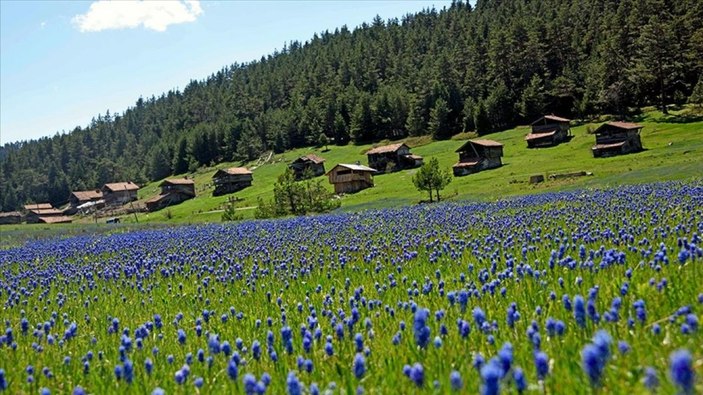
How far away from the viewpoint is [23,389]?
566cm

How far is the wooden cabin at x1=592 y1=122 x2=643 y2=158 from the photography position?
265ft

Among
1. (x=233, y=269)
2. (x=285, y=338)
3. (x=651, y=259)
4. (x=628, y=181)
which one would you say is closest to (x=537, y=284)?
(x=651, y=259)

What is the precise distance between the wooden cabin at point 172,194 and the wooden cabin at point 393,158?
49.0 metres

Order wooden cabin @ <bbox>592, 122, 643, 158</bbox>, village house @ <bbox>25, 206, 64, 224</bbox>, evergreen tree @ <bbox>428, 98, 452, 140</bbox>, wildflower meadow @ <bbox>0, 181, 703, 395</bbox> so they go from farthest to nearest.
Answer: village house @ <bbox>25, 206, 64, 224</bbox>
evergreen tree @ <bbox>428, 98, 452, 140</bbox>
wooden cabin @ <bbox>592, 122, 643, 158</bbox>
wildflower meadow @ <bbox>0, 181, 703, 395</bbox>

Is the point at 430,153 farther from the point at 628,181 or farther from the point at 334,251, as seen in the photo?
the point at 334,251

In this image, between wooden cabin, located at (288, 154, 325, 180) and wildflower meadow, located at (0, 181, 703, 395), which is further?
wooden cabin, located at (288, 154, 325, 180)

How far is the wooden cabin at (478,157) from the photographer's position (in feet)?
308

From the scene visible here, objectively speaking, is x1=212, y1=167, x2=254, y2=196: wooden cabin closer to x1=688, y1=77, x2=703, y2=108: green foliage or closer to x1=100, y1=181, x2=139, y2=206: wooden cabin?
x1=100, y1=181, x2=139, y2=206: wooden cabin

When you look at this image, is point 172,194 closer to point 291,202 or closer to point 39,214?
point 39,214

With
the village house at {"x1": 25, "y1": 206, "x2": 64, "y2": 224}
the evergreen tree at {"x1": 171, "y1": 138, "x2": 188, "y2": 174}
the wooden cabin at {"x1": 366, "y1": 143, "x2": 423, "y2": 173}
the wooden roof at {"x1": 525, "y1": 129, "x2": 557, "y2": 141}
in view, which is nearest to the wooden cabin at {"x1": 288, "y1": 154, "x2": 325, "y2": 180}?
the wooden cabin at {"x1": 366, "y1": 143, "x2": 423, "y2": 173}

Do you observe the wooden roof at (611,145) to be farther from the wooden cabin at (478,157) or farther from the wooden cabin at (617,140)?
the wooden cabin at (478,157)

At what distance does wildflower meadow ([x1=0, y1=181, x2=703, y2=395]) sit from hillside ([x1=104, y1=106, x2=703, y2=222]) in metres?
31.2

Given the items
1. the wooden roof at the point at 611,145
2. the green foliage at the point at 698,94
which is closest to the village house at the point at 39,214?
the wooden roof at the point at 611,145

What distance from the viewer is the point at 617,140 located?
8262 cm
